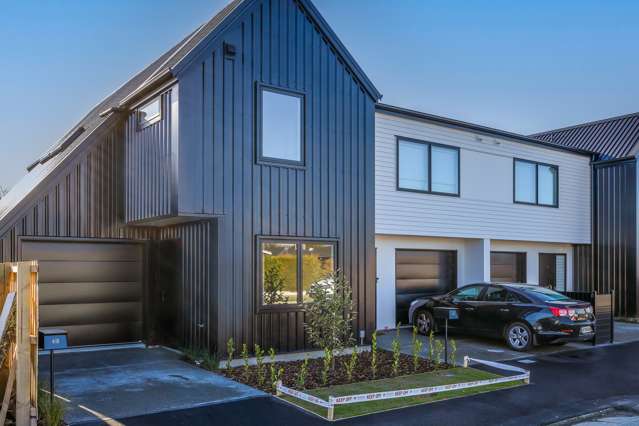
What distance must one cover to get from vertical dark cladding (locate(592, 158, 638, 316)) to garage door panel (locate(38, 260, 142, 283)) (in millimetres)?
14109

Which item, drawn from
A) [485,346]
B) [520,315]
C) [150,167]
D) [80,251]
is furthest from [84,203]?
[520,315]

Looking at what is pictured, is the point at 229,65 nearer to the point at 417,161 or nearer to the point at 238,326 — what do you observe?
the point at 238,326

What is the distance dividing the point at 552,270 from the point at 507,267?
207 cm

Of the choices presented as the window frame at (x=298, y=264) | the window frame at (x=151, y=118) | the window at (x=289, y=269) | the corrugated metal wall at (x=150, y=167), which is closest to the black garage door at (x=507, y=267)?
the window frame at (x=298, y=264)

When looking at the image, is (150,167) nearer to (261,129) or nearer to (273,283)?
(261,129)

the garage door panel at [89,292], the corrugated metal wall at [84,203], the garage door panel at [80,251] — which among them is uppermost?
the corrugated metal wall at [84,203]

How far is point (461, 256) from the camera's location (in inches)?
632

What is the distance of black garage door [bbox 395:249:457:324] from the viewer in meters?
14.9

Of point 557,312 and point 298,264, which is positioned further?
point 557,312

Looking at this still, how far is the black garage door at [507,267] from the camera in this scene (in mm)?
16906

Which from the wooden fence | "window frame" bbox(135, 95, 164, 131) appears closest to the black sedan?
"window frame" bbox(135, 95, 164, 131)

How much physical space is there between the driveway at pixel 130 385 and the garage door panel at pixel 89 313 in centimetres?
67

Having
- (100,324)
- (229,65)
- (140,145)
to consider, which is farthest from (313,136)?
(100,324)

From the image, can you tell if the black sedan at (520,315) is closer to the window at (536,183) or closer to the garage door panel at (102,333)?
the window at (536,183)
